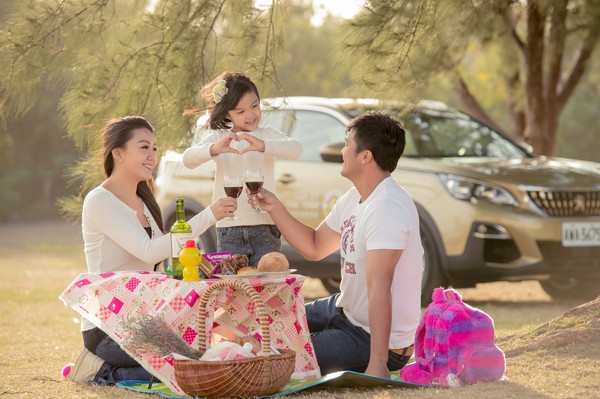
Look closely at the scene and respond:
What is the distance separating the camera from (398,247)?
557 centimetres

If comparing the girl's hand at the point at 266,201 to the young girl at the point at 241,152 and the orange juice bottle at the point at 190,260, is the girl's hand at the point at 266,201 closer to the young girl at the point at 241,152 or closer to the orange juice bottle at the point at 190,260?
the young girl at the point at 241,152

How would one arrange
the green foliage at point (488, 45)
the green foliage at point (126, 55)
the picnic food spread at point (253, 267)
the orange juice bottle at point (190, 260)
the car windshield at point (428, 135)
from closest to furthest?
1. the orange juice bottle at point (190, 260)
2. the picnic food spread at point (253, 267)
3. the green foliage at point (488, 45)
4. the green foliage at point (126, 55)
5. the car windshield at point (428, 135)

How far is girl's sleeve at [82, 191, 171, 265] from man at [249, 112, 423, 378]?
1.81ft

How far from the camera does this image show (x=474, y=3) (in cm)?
761

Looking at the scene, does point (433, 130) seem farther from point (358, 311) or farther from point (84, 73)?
point (358, 311)

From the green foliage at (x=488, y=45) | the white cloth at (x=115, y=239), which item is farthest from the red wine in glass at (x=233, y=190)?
the green foliage at (x=488, y=45)

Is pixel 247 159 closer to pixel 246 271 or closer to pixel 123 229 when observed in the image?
pixel 123 229

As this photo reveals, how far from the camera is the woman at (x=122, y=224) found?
5949 millimetres

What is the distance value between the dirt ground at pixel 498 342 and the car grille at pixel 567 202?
2.72 feet

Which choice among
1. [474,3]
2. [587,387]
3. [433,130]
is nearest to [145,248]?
[587,387]

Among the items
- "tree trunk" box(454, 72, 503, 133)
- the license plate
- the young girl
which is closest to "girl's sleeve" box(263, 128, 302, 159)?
the young girl

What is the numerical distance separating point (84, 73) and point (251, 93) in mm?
1843

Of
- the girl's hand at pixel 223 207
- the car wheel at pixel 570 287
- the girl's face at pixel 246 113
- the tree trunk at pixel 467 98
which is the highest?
the tree trunk at pixel 467 98

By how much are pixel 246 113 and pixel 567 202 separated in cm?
393
